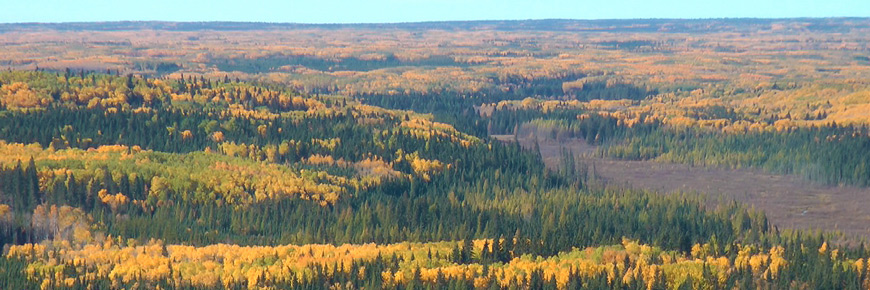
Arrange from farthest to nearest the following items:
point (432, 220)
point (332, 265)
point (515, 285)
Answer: point (432, 220) < point (332, 265) < point (515, 285)

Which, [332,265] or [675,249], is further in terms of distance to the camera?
[675,249]

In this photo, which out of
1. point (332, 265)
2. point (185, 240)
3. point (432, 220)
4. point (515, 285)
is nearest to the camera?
point (515, 285)

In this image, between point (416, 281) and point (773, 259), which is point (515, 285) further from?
point (773, 259)

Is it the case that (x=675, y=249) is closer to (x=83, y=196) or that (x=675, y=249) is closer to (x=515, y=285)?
(x=515, y=285)

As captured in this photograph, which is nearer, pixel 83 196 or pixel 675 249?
pixel 675 249

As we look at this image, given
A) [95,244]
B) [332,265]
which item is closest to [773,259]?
[332,265]

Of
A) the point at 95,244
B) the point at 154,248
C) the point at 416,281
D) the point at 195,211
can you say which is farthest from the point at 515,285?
the point at 195,211

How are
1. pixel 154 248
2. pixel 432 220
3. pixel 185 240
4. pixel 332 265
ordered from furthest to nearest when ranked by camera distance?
pixel 432 220, pixel 185 240, pixel 154 248, pixel 332 265

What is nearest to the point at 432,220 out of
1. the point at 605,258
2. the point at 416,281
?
the point at 605,258
